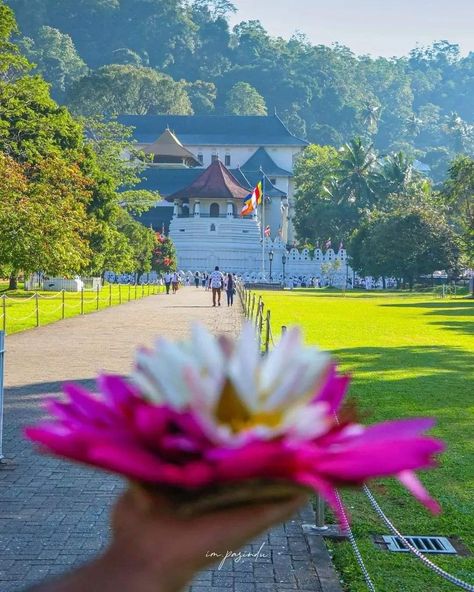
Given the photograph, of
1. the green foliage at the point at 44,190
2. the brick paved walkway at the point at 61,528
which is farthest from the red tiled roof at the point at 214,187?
the brick paved walkway at the point at 61,528

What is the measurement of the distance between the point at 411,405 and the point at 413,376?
13.4 feet

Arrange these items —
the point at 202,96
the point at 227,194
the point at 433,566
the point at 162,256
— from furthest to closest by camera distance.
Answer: the point at 202,96 → the point at 227,194 → the point at 162,256 → the point at 433,566

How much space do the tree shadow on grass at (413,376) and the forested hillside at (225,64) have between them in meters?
130

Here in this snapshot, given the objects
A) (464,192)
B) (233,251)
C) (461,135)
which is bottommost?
(233,251)

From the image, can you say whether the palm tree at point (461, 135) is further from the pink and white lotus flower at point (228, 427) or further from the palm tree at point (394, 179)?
the pink and white lotus flower at point (228, 427)

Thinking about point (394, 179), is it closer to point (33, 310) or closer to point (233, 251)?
point (233, 251)

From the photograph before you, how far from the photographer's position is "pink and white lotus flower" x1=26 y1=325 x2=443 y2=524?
1173mm

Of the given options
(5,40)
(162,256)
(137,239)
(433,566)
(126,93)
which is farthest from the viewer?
(126,93)

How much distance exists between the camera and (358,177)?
9581 cm

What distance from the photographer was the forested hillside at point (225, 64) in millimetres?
160375

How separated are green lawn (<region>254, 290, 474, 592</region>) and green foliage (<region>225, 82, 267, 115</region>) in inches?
4915

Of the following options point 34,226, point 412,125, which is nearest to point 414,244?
point 34,226

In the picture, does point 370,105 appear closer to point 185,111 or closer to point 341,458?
point 185,111

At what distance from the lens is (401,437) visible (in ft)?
3.98
